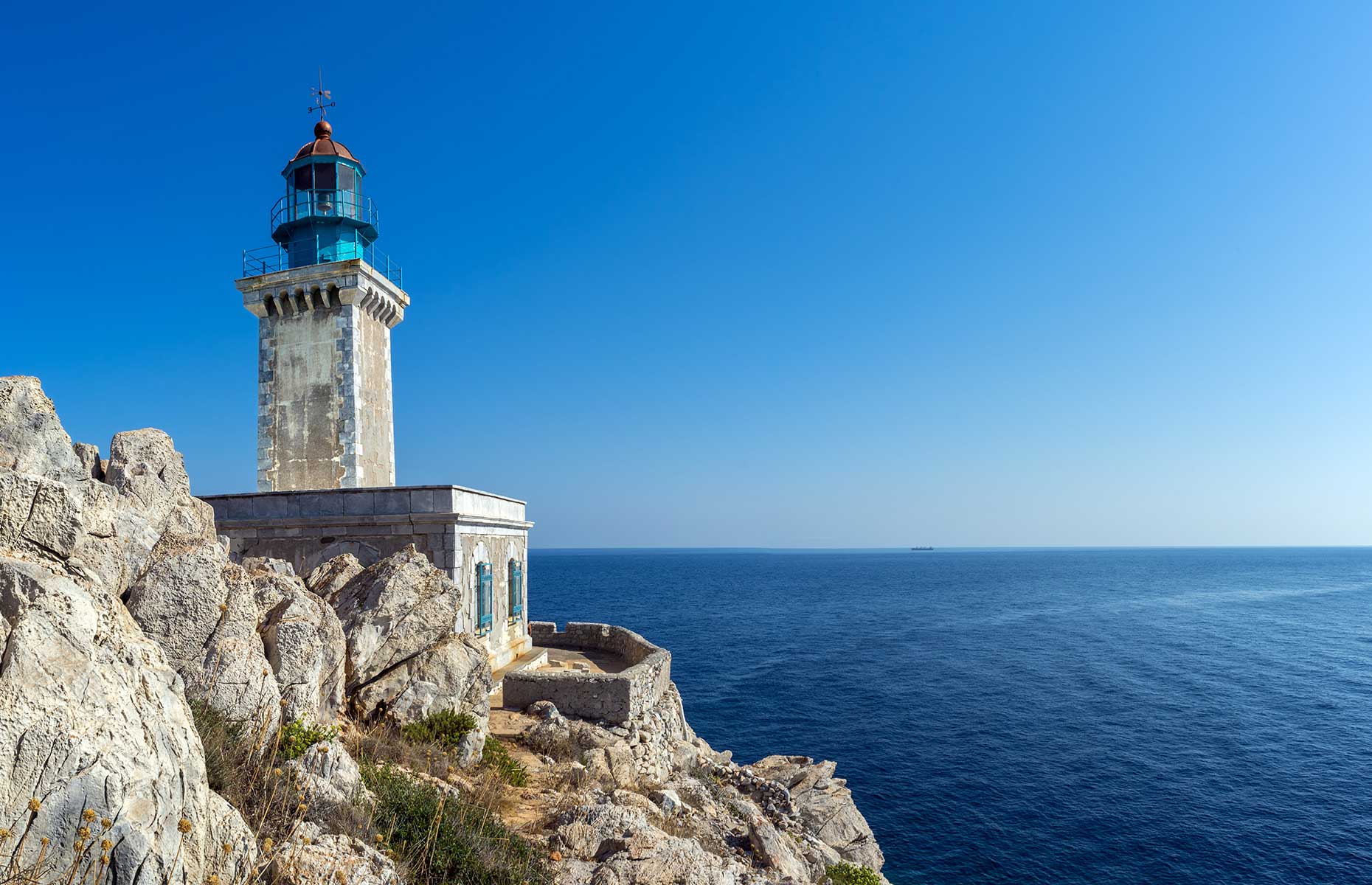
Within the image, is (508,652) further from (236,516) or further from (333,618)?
(333,618)

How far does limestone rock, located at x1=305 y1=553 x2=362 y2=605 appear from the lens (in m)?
12.2

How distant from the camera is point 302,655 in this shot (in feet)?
26.9

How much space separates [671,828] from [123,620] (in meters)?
7.23

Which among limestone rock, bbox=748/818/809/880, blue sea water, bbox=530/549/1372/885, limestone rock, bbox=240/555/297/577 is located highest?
limestone rock, bbox=240/555/297/577

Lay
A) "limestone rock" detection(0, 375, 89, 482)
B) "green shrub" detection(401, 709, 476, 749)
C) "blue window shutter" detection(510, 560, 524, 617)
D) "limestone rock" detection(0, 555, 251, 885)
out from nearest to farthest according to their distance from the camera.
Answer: "limestone rock" detection(0, 555, 251, 885) < "limestone rock" detection(0, 375, 89, 482) < "green shrub" detection(401, 709, 476, 749) < "blue window shutter" detection(510, 560, 524, 617)

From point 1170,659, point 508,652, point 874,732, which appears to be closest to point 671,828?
point 508,652

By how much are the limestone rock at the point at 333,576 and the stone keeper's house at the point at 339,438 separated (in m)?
4.77

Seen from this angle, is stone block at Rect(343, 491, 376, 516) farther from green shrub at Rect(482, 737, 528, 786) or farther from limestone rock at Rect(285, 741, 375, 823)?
limestone rock at Rect(285, 741, 375, 823)

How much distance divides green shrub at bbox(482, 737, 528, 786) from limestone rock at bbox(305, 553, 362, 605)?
3.42 metres

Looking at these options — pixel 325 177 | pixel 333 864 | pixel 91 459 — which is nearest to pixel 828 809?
pixel 333 864

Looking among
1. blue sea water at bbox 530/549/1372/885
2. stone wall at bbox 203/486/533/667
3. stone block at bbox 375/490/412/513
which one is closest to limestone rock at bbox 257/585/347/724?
stone wall at bbox 203/486/533/667

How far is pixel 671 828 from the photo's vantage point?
10.2 m

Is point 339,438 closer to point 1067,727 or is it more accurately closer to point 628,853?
point 628,853

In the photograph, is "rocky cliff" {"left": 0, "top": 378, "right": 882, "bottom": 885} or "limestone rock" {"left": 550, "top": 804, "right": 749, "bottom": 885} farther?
"limestone rock" {"left": 550, "top": 804, "right": 749, "bottom": 885}
